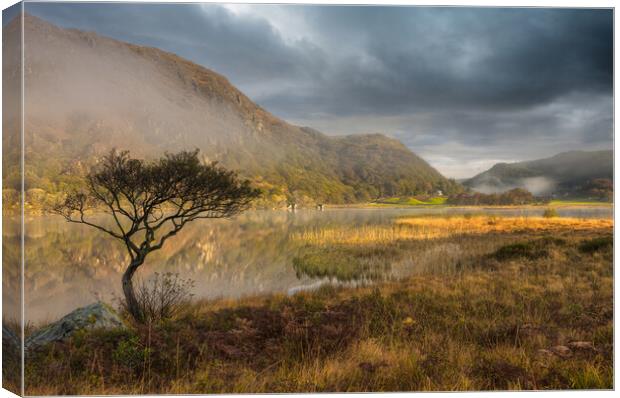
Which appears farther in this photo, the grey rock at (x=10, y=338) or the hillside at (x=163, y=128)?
the hillside at (x=163, y=128)

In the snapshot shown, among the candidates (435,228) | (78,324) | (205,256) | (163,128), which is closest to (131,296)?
(78,324)

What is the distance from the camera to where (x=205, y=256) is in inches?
277

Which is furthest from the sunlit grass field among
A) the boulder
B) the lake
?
the lake

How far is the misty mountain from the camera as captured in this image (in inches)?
232

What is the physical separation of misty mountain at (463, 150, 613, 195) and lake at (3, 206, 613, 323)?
49 cm

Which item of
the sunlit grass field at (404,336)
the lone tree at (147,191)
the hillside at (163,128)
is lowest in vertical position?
the sunlit grass field at (404,336)

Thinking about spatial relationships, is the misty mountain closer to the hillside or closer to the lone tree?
the hillside

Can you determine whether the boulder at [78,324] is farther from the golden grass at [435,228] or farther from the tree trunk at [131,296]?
the golden grass at [435,228]

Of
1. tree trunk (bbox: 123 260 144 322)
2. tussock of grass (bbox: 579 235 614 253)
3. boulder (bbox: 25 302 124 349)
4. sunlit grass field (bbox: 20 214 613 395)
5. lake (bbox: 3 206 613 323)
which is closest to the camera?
sunlit grass field (bbox: 20 214 613 395)

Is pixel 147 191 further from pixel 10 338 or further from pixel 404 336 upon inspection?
pixel 404 336

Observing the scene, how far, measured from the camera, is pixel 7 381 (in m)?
4.69

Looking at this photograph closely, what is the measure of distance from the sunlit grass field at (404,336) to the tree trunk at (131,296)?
667mm

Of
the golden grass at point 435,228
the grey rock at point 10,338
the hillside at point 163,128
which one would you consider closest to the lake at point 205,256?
the golden grass at point 435,228

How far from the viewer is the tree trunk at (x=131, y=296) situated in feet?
19.0
